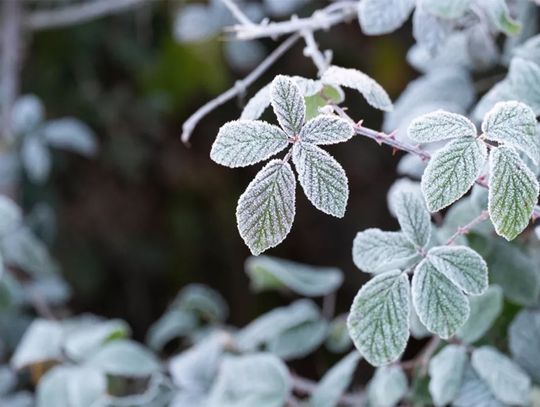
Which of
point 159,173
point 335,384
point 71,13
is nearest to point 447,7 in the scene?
point 335,384

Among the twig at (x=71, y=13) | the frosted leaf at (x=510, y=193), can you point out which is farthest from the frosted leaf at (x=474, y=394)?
the twig at (x=71, y=13)

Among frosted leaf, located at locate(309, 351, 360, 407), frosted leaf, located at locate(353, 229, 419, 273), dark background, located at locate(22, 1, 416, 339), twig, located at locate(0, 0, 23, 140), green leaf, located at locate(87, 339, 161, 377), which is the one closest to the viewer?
frosted leaf, located at locate(353, 229, 419, 273)

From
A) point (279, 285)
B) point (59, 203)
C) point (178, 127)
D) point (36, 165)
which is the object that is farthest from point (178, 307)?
point (178, 127)

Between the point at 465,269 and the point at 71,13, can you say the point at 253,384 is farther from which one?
the point at 71,13

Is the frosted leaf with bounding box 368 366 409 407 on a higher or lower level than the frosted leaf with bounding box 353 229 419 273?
lower

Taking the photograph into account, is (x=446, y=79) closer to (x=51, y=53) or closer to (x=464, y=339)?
(x=464, y=339)

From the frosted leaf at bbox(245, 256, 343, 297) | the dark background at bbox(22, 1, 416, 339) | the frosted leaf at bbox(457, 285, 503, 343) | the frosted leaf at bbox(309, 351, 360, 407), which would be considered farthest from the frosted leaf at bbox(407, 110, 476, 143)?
the dark background at bbox(22, 1, 416, 339)

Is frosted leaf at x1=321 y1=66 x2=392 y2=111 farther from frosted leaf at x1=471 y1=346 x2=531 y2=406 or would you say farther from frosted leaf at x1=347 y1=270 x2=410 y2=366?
frosted leaf at x1=471 y1=346 x2=531 y2=406
